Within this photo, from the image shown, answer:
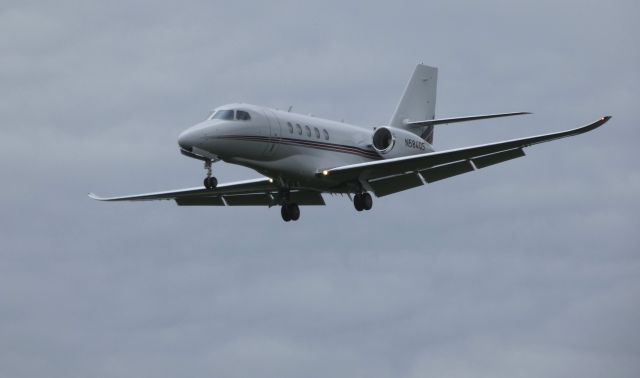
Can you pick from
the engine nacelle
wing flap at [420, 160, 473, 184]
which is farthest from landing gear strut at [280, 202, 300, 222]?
wing flap at [420, 160, 473, 184]

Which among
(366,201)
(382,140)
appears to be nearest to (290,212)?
(366,201)

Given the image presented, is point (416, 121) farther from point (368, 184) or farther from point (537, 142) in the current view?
point (537, 142)

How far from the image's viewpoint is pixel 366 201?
138ft

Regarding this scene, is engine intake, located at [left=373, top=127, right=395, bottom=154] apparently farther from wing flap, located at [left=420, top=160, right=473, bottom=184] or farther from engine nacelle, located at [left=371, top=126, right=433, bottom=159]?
wing flap, located at [left=420, top=160, right=473, bottom=184]

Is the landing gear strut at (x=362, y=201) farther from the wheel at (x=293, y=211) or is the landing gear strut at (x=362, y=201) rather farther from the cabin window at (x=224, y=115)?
the cabin window at (x=224, y=115)

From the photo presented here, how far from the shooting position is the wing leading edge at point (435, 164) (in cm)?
4031

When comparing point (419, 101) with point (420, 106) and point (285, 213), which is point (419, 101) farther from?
point (285, 213)

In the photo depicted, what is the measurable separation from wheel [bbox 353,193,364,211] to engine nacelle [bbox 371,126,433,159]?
2.03m

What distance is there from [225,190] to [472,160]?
8.08 meters

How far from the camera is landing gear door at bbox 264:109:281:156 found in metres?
Answer: 39.8

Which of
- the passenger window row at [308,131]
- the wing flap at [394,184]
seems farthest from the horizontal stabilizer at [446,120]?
the passenger window row at [308,131]

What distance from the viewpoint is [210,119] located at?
39094mm

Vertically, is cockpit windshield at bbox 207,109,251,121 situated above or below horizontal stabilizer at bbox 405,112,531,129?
below

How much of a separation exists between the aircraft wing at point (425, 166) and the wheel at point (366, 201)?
18.9 inches
